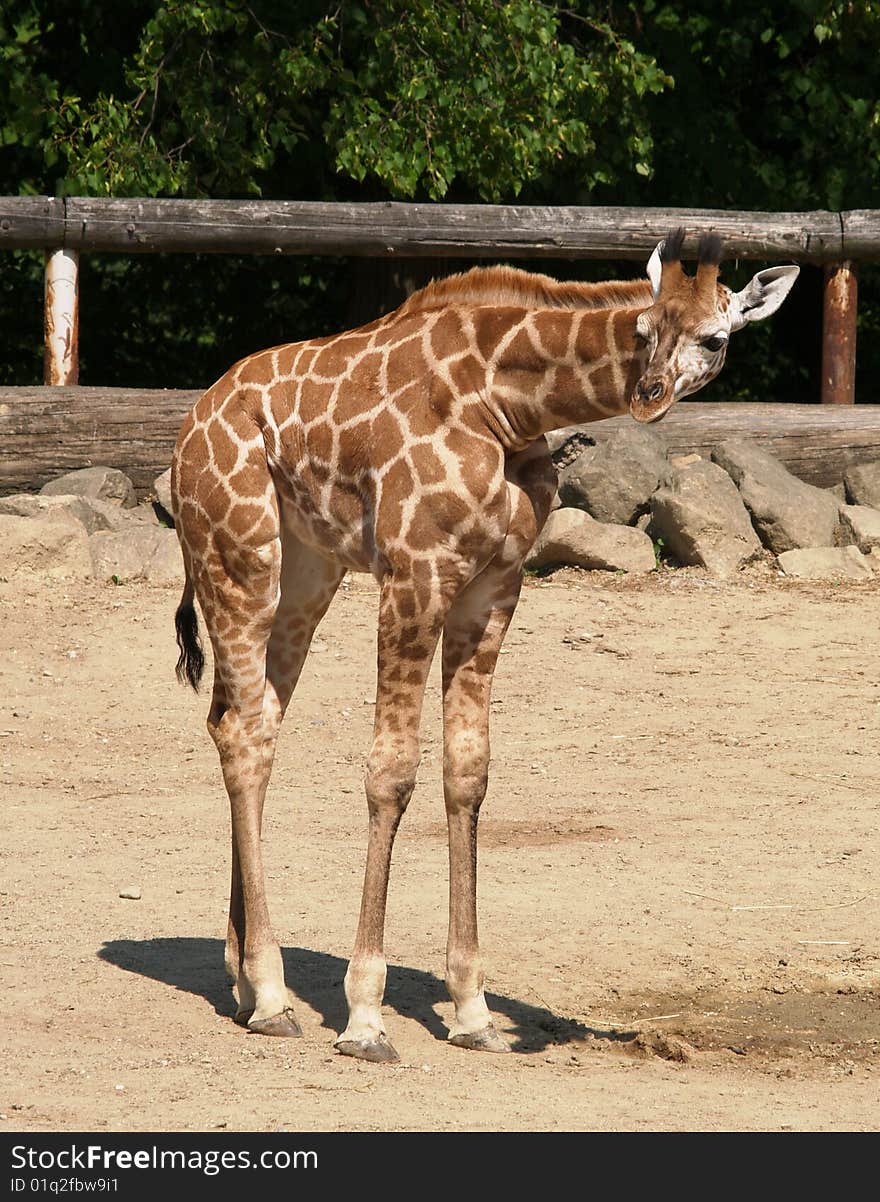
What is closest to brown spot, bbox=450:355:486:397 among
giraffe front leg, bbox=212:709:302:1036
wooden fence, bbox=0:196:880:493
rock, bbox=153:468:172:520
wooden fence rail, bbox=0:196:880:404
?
giraffe front leg, bbox=212:709:302:1036

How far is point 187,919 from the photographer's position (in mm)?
6695

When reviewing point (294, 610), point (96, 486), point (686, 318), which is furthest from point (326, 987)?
point (96, 486)

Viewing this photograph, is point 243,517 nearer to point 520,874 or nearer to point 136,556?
point 520,874

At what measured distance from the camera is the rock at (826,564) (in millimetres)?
11719

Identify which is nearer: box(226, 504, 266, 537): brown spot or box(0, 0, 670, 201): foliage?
box(226, 504, 266, 537): brown spot

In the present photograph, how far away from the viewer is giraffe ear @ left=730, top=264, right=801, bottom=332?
508 centimetres

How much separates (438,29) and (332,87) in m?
1.07

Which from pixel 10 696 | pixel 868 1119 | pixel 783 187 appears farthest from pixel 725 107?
pixel 868 1119

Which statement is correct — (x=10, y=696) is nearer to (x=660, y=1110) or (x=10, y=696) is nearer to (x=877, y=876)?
(x=877, y=876)

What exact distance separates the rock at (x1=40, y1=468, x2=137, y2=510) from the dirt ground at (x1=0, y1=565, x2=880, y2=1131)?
3.34 ft

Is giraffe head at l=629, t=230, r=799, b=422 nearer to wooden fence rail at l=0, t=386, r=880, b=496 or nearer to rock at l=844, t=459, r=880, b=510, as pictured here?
wooden fence rail at l=0, t=386, r=880, b=496

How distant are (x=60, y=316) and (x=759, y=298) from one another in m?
8.17

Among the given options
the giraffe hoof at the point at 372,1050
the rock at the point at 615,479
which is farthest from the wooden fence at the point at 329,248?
the giraffe hoof at the point at 372,1050

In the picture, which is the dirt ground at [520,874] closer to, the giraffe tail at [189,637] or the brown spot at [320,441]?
the giraffe tail at [189,637]
